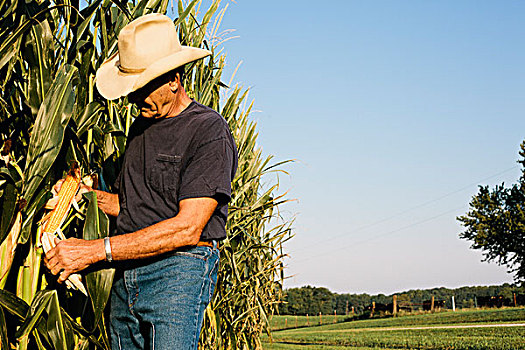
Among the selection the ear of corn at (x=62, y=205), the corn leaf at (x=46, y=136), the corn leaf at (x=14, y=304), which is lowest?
the corn leaf at (x=14, y=304)

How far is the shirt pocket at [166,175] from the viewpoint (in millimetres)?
2119

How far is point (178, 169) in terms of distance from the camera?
2.12 metres

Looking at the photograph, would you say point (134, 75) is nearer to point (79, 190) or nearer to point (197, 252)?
point (79, 190)

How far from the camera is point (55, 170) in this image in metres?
2.31

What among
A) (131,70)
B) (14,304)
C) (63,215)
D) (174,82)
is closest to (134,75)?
(131,70)

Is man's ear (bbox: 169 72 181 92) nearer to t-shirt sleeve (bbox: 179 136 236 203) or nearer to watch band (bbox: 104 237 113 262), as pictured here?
t-shirt sleeve (bbox: 179 136 236 203)

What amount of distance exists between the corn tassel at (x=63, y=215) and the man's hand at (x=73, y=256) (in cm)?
10

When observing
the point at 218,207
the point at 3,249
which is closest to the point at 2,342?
the point at 3,249

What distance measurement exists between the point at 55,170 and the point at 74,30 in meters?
0.63

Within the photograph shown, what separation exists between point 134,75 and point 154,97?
0.33ft

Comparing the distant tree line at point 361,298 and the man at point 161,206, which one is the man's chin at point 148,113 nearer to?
the man at point 161,206

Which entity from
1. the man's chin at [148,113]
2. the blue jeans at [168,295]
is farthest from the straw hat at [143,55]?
the blue jeans at [168,295]

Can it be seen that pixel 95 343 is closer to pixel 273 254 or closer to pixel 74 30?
pixel 74 30

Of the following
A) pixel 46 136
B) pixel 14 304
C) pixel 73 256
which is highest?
pixel 46 136
